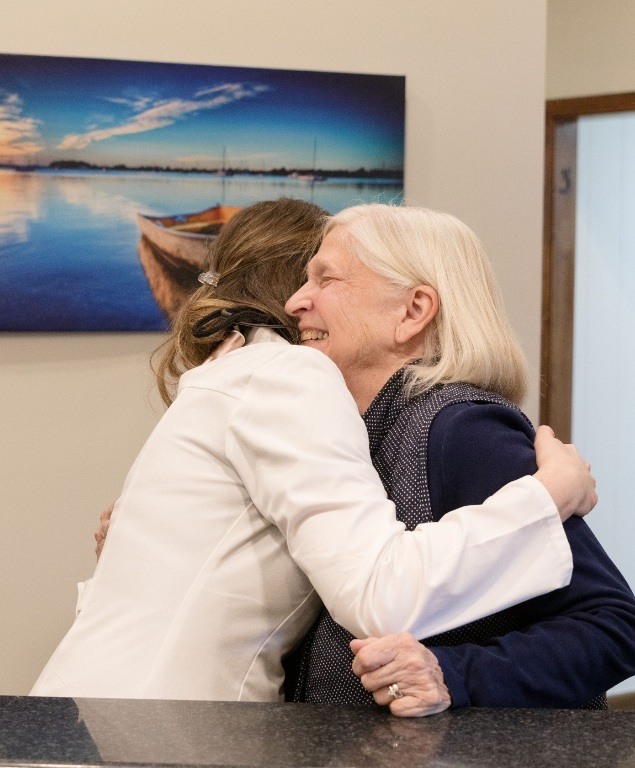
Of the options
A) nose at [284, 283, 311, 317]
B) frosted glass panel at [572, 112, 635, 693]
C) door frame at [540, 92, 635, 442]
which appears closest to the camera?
nose at [284, 283, 311, 317]

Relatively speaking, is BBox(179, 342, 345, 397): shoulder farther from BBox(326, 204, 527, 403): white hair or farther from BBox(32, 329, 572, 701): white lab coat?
BBox(326, 204, 527, 403): white hair

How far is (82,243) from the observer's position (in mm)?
3059

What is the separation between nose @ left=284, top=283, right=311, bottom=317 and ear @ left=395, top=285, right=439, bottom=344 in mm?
152

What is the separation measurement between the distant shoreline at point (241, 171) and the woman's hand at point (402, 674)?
2.28 metres

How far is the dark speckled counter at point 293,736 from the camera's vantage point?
2.53 ft

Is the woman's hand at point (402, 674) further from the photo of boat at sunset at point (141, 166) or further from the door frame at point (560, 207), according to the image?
the door frame at point (560, 207)

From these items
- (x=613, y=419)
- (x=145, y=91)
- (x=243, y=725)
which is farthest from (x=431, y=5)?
(x=243, y=725)

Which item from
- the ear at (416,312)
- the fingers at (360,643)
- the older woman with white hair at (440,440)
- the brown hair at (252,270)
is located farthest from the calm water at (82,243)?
the fingers at (360,643)

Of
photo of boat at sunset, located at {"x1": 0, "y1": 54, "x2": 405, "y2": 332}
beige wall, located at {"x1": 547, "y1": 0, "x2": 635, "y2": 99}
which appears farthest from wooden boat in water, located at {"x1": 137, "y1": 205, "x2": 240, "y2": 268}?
beige wall, located at {"x1": 547, "y1": 0, "x2": 635, "y2": 99}

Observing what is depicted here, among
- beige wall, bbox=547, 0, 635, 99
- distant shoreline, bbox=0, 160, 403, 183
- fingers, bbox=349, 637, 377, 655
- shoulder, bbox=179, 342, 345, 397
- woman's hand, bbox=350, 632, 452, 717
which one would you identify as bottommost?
woman's hand, bbox=350, 632, 452, 717

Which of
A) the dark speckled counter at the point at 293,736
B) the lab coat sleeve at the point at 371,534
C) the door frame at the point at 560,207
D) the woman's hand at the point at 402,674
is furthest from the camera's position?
the door frame at the point at 560,207

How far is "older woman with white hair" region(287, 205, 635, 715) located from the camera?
114cm

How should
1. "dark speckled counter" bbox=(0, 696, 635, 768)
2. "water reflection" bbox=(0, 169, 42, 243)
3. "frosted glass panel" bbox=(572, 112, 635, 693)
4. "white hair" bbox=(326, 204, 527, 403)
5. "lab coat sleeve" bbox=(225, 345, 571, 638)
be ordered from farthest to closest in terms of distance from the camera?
1. "frosted glass panel" bbox=(572, 112, 635, 693)
2. "water reflection" bbox=(0, 169, 42, 243)
3. "white hair" bbox=(326, 204, 527, 403)
4. "lab coat sleeve" bbox=(225, 345, 571, 638)
5. "dark speckled counter" bbox=(0, 696, 635, 768)

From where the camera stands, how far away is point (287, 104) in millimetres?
3178
